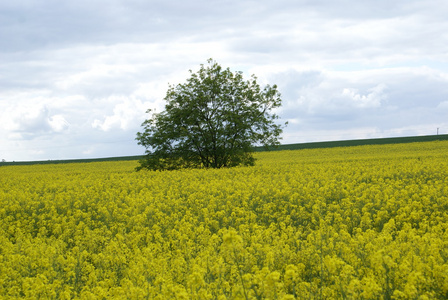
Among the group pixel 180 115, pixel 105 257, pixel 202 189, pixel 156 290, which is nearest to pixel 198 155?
pixel 180 115

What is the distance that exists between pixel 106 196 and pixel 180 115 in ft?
53.9

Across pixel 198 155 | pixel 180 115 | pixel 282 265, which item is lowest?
pixel 282 265

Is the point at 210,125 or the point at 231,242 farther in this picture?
the point at 210,125

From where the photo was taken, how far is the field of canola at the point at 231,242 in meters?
5.57

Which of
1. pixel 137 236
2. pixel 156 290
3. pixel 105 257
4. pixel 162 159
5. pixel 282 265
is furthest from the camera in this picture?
pixel 162 159

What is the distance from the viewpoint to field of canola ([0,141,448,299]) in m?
5.57

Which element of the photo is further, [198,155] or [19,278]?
[198,155]

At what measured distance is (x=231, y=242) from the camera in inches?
156

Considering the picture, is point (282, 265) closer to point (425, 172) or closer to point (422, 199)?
point (422, 199)

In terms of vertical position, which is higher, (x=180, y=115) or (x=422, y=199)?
(x=180, y=115)

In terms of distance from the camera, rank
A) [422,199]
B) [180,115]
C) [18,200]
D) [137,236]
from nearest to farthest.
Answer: [137,236], [422,199], [18,200], [180,115]

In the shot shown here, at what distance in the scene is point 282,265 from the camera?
23.3ft

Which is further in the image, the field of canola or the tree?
the tree

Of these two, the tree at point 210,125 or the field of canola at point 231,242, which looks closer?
the field of canola at point 231,242
